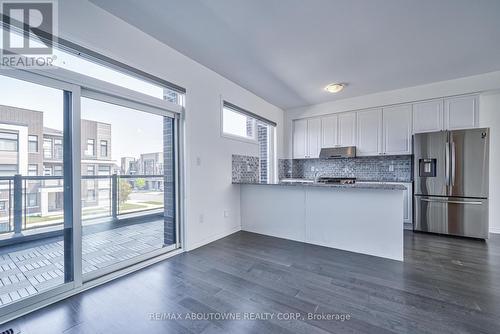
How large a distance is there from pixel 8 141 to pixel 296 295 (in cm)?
273

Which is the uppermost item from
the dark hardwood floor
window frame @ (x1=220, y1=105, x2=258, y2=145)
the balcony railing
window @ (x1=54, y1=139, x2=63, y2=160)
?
window frame @ (x1=220, y1=105, x2=258, y2=145)

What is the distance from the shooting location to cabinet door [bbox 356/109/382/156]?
14.5 ft

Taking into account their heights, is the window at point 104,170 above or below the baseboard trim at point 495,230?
above

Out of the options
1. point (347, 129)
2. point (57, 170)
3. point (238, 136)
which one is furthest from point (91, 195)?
point (347, 129)

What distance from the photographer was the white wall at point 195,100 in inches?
78.9

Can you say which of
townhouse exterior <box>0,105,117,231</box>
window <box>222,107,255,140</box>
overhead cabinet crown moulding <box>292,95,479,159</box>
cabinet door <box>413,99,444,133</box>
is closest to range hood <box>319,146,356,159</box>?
overhead cabinet crown moulding <box>292,95,479,159</box>

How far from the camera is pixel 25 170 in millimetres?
1780

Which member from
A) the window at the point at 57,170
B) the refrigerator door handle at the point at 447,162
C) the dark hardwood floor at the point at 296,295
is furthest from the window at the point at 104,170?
the refrigerator door handle at the point at 447,162

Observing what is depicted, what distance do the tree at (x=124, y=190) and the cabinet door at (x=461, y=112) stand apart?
5283mm

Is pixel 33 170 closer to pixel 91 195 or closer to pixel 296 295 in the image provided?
pixel 91 195

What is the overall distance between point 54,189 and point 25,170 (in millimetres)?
251

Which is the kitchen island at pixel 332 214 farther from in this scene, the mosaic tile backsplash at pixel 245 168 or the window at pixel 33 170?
the window at pixel 33 170

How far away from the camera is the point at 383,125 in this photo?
14.3 feet

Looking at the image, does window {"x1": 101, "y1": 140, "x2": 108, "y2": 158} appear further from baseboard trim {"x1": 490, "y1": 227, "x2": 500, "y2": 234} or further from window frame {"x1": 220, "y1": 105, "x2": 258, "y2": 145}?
baseboard trim {"x1": 490, "y1": 227, "x2": 500, "y2": 234}
